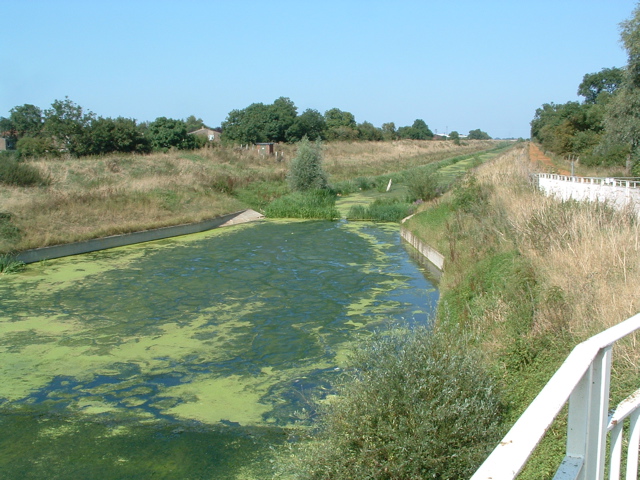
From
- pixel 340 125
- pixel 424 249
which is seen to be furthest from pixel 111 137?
pixel 340 125

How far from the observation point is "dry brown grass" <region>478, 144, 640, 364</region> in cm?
573

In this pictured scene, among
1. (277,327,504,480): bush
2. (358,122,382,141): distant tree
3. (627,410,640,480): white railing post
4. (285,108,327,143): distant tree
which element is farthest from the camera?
(358,122,382,141): distant tree

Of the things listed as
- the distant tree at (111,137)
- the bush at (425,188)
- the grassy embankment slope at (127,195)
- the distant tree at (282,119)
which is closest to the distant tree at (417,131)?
the distant tree at (282,119)

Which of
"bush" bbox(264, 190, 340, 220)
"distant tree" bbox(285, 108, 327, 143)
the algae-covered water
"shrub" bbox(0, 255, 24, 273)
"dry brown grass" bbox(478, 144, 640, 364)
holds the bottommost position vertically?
the algae-covered water

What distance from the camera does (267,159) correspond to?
4312 centimetres

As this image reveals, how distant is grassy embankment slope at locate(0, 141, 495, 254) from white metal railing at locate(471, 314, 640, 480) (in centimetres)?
1622

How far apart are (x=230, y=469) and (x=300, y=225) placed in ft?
61.4

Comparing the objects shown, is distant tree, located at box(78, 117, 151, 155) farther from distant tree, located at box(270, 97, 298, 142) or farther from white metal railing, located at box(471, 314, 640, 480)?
white metal railing, located at box(471, 314, 640, 480)

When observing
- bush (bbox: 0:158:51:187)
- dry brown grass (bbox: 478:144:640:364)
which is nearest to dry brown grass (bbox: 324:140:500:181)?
bush (bbox: 0:158:51:187)

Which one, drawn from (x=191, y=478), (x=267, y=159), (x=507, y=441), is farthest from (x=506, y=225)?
(x=267, y=159)

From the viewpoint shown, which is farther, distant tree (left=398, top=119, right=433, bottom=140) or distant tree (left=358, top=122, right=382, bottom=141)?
distant tree (left=398, top=119, right=433, bottom=140)

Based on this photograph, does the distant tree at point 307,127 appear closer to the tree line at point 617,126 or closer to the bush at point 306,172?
the tree line at point 617,126

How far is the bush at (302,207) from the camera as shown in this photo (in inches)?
1029

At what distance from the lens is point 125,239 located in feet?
63.1
